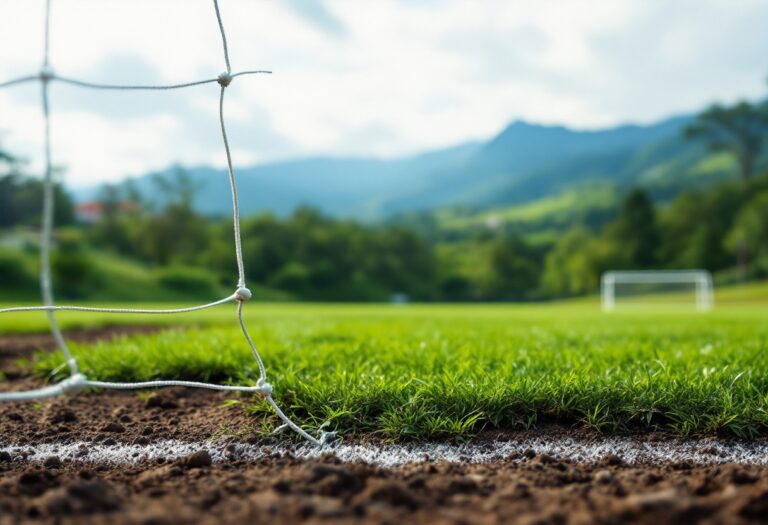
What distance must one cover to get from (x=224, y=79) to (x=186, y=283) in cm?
4276

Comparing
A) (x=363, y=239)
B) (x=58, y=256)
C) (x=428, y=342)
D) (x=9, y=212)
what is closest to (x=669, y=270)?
(x=363, y=239)

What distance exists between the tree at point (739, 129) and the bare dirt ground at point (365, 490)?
83165mm

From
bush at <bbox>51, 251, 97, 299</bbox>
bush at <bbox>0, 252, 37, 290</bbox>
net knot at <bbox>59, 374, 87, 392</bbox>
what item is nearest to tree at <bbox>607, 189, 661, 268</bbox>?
bush at <bbox>51, 251, 97, 299</bbox>

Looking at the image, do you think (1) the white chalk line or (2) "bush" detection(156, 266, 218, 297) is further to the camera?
(2) "bush" detection(156, 266, 218, 297)

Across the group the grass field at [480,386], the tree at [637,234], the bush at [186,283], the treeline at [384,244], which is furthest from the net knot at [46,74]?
the tree at [637,234]

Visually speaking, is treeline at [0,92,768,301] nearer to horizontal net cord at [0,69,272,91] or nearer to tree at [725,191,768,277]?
tree at [725,191,768,277]

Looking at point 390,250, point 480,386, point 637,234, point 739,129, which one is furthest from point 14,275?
point 739,129

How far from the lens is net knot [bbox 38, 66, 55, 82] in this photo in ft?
6.66

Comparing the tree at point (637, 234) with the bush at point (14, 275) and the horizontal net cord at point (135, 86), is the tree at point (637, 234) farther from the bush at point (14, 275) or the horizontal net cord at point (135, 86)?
the horizontal net cord at point (135, 86)

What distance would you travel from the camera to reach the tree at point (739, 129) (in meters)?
74.8

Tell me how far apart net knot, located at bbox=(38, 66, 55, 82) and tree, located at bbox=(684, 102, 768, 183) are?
3287 inches

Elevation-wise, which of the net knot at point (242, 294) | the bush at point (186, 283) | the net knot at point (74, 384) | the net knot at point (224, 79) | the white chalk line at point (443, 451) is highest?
the net knot at point (224, 79)

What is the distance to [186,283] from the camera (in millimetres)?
42688

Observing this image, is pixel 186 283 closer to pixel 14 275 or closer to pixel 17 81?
pixel 14 275
